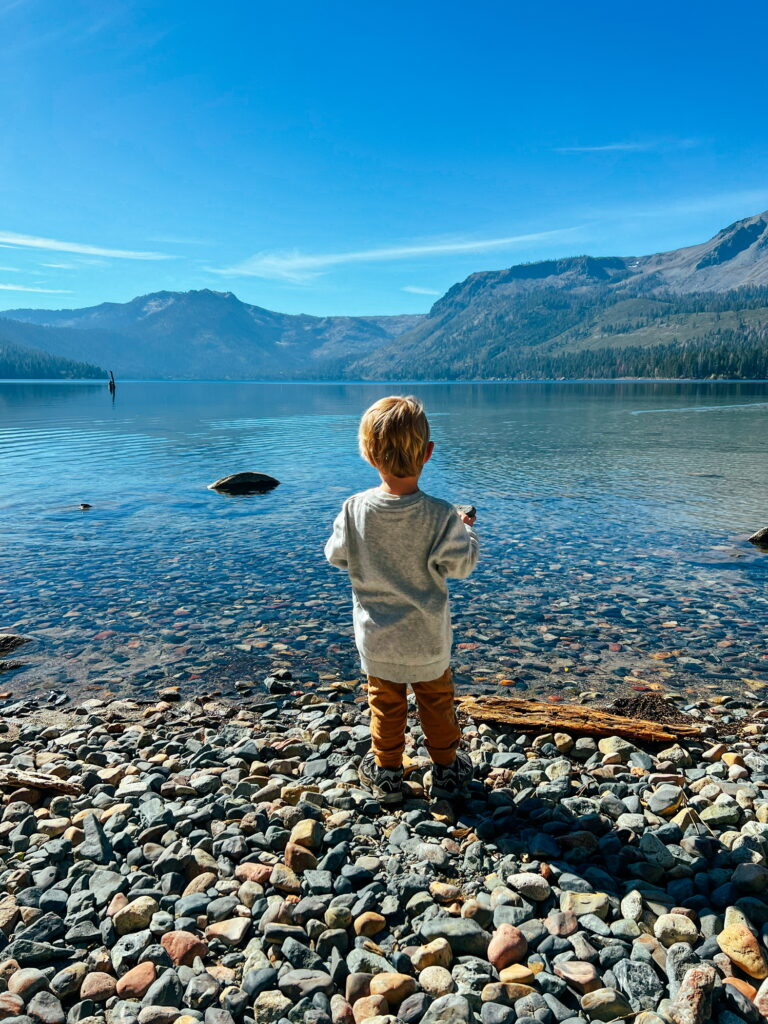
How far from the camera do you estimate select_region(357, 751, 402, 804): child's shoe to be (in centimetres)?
591

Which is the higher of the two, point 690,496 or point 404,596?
point 404,596

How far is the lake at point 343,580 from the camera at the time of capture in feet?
34.4

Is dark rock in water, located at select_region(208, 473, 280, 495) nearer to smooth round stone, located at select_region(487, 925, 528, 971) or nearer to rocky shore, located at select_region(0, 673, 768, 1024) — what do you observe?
rocky shore, located at select_region(0, 673, 768, 1024)

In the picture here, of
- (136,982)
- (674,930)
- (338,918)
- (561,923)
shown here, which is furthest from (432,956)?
(136,982)

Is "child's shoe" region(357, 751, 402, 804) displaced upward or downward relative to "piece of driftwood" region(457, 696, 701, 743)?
upward

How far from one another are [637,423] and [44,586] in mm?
65613

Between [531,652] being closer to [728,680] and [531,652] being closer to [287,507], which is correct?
[728,680]

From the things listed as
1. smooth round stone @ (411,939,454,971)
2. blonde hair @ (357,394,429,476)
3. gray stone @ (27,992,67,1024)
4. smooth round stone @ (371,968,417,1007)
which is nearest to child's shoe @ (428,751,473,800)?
smooth round stone @ (411,939,454,971)

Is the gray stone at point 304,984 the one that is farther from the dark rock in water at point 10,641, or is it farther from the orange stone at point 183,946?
the dark rock in water at point 10,641

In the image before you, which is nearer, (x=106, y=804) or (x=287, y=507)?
(x=106, y=804)

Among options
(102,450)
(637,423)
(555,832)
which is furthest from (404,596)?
(637,423)

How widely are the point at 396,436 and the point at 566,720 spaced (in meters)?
4.34

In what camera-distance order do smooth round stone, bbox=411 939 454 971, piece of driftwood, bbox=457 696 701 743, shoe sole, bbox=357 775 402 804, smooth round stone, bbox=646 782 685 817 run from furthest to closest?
piece of driftwood, bbox=457 696 701 743 → shoe sole, bbox=357 775 402 804 → smooth round stone, bbox=646 782 685 817 → smooth round stone, bbox=411 939 454 971

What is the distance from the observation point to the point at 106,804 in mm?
5957
